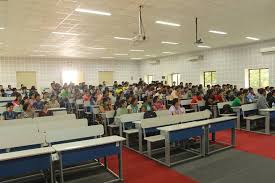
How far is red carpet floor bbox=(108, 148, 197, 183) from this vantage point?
3.83m

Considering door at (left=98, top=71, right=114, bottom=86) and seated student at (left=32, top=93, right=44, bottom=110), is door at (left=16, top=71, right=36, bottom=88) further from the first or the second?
seated student at (left=32, top=93, right=44, bottom=110)

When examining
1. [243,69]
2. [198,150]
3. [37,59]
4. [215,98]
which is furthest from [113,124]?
[37,59]

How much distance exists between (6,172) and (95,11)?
4691mm

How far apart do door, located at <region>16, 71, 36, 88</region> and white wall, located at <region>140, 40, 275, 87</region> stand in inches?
419

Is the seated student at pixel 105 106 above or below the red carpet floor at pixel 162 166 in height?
above

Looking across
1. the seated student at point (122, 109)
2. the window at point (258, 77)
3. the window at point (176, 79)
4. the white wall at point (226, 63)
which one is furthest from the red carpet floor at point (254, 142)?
the window at point (176, 79)

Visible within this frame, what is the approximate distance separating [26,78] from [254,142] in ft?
53.5

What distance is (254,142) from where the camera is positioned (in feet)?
19.0

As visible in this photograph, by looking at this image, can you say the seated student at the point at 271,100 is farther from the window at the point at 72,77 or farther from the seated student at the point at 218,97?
the window at the point at 72,77

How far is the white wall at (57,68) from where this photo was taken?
1653cm

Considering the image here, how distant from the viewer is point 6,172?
299 centimetres

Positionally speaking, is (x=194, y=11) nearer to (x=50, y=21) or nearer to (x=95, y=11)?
(x=95, y=11)

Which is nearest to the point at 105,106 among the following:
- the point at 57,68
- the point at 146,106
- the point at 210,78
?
the point at 146,106

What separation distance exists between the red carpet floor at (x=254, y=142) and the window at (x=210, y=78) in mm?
9200
